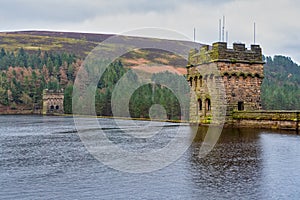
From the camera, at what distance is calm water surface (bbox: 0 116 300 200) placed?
1121 cm

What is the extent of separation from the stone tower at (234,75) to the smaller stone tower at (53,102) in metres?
66.0

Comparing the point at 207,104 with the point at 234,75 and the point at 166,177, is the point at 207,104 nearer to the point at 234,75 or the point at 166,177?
the point at 234,75

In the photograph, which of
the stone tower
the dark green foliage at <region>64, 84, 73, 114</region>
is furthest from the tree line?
the stone tower

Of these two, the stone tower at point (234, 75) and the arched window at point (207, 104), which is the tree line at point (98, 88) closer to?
the arched window at point (207, 104)

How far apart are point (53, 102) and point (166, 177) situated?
88240 millimetres

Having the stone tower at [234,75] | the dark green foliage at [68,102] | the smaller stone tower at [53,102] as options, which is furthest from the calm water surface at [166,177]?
the smaller stone tower at [53,102]

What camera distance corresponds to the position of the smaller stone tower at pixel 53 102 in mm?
98000

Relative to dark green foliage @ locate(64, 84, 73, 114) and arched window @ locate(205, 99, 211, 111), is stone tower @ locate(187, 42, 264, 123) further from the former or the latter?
dark green foliage @ locate(64, 84, 73, 114)

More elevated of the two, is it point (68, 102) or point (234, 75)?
point (234, 75)

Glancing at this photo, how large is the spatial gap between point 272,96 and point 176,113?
2749cm

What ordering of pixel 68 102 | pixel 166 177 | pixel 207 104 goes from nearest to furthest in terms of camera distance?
pixel 166 177, pixel 207 104, pixel 68 102

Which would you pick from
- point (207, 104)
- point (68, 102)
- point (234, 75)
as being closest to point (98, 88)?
point (68, 102)

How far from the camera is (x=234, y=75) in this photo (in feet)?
113

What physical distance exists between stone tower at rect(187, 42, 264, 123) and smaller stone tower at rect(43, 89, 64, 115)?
65959mm
